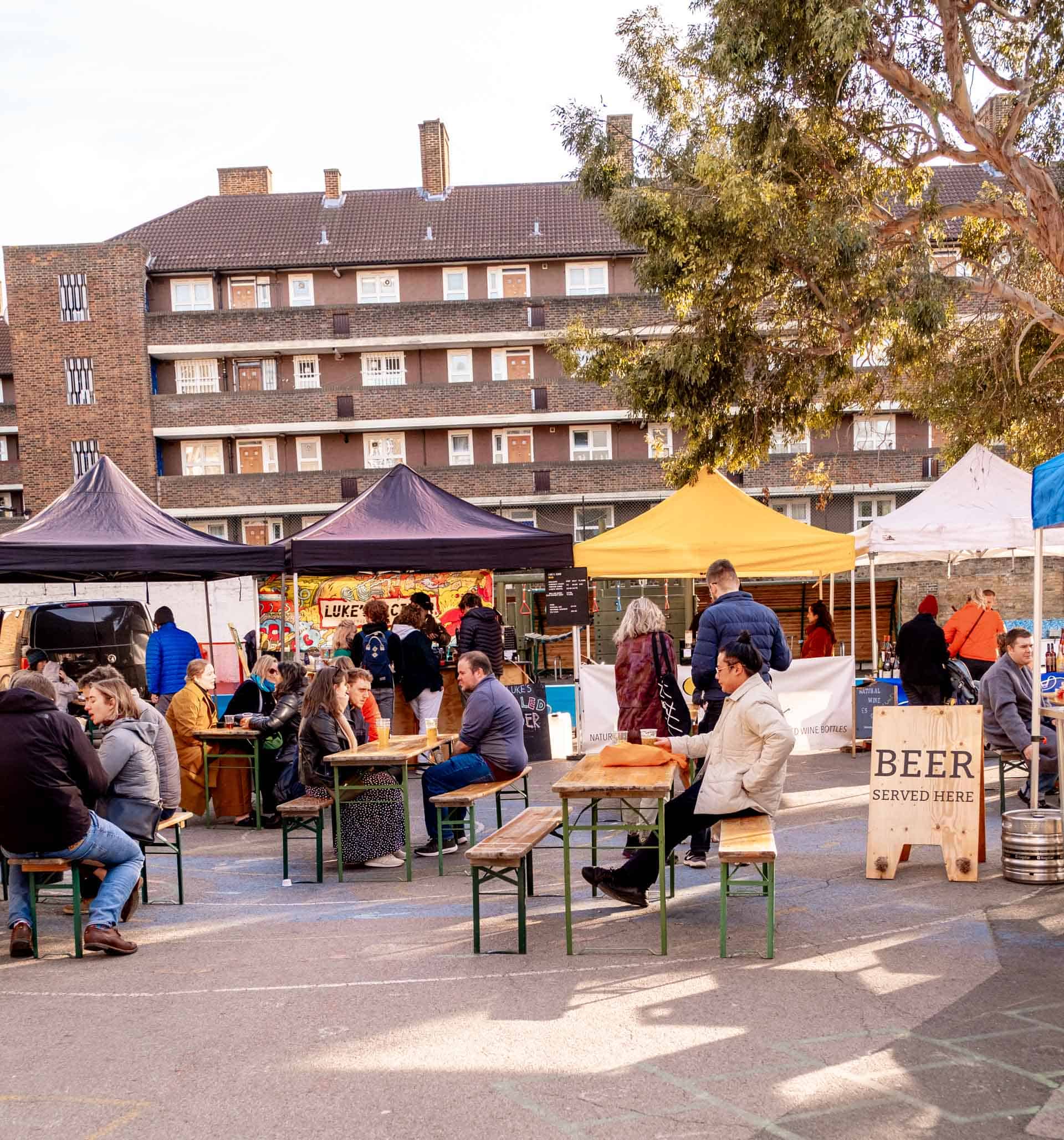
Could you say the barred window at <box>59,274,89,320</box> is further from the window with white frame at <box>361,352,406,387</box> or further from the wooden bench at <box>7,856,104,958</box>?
the wooden bench at <box>7,856,104,958</box>

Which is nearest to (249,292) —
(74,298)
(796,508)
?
(74,298)

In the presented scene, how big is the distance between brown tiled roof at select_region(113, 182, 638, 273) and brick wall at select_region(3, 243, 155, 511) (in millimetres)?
2076

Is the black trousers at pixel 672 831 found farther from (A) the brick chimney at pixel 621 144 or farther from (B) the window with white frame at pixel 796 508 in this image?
(B) the window with white frame at pixel 796 508

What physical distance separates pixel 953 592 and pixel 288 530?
2331 cm

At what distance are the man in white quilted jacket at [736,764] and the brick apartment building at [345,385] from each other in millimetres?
35692

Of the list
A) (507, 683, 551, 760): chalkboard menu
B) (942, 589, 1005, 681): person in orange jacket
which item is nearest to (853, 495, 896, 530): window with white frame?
(942, 589, 1005, 681): person in orange jacket

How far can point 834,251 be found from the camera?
43.8 ft

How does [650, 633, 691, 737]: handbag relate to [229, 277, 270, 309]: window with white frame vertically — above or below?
below

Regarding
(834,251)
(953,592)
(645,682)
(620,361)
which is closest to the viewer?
(645,682)

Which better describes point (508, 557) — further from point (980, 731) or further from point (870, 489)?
point (870, 489)

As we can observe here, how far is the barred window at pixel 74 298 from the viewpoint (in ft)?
149

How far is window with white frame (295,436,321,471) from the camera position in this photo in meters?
46.4

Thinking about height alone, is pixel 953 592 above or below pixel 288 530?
below

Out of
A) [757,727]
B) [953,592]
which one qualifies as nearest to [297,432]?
[953,592]
